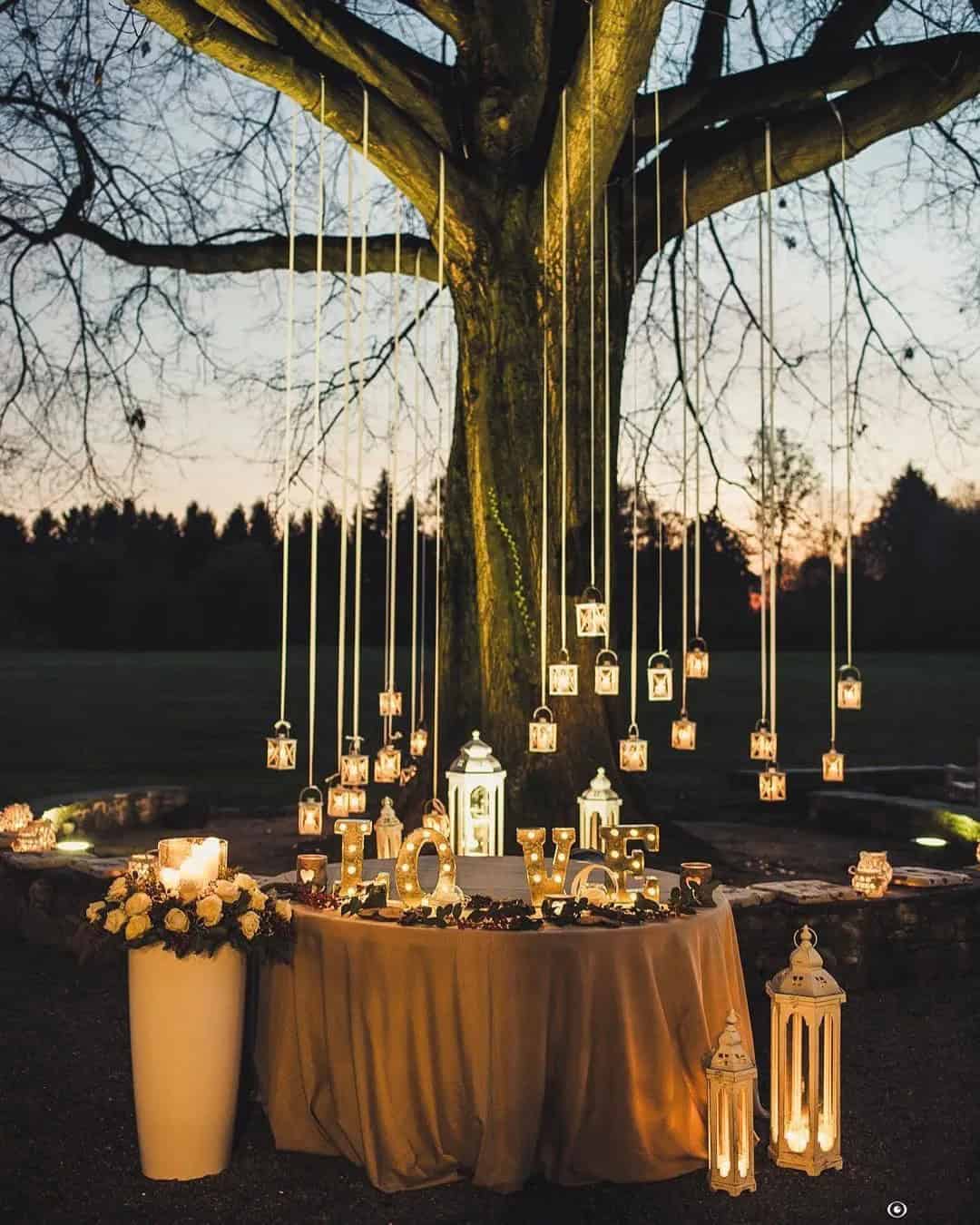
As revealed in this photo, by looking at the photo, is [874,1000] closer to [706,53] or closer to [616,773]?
[616,773]

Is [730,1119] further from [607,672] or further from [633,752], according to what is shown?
[633,752]

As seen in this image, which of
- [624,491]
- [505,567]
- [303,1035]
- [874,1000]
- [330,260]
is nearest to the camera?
[303,1035]

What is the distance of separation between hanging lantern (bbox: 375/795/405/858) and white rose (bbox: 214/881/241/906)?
90.6 inches

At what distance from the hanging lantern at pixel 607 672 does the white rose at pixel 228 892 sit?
2.34 meters

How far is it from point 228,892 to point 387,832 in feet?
8.02

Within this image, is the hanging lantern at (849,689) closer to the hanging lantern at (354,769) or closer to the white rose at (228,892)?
the hanging lantern at (354,769)

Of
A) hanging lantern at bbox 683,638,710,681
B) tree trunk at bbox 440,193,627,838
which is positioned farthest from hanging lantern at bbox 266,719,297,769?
tree trunk at bbox 440,193,627,838

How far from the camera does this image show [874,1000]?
24.6 feet

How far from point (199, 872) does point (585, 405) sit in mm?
5378

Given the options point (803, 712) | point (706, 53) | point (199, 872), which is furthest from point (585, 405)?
point (803, 712)

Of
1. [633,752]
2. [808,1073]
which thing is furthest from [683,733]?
[808,1073]

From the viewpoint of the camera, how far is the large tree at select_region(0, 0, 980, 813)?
862cm

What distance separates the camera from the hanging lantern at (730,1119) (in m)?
4.77

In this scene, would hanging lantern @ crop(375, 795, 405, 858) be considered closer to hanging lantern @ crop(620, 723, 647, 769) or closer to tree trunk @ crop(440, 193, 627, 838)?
hanging lantern @ crop(620, 723, 647, 769)
